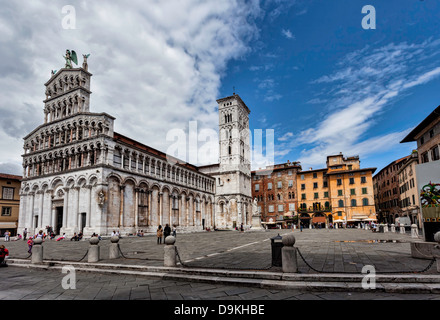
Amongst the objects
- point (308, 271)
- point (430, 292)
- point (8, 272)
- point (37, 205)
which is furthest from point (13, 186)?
point (430, 292)

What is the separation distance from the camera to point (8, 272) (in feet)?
32.7

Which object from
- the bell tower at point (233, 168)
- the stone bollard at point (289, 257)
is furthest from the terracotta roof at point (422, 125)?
the bell tower at point (233, 168)

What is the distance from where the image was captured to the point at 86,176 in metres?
28.7

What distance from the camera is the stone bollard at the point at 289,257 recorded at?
7.05 metres

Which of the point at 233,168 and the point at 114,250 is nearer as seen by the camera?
the point at 114,250

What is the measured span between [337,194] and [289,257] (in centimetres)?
4827

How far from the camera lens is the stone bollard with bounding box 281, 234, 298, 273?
705 centimetres

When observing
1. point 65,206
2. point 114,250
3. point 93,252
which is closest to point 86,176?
point 65,206

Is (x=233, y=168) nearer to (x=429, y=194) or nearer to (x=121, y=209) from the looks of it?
(x=121, y=209)

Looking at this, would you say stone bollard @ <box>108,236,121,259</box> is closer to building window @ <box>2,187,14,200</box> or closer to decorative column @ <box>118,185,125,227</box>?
decorative column @ <box>118,185,125,227</box>

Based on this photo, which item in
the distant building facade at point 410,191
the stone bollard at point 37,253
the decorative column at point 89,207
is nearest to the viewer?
the stone bollard at point 37,253

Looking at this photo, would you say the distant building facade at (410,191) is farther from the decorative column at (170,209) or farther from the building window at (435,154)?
the decorative column at (170,209)

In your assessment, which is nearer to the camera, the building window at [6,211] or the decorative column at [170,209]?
the decorative column at [170,209]

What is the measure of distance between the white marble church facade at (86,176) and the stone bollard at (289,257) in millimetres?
24241
